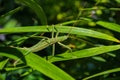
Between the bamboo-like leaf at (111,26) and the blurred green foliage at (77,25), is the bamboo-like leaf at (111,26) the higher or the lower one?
the higher one

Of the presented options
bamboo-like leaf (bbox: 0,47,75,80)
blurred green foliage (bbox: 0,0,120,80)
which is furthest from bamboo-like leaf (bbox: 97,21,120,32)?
bamboo-like leaf (bbox: 0,47,75,80)

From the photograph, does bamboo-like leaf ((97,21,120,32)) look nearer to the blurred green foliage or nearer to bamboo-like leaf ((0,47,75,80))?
the blurred green foliage

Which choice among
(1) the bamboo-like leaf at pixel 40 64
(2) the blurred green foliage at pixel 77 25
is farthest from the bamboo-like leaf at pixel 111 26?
(1) the bamboo-like leaf at pixel 40 64

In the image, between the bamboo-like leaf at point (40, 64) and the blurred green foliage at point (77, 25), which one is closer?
the bamboo-like leaf at point (40, 64)

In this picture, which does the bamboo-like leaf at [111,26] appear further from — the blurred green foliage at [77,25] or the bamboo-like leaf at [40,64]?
the bamboo-like leaf at [40,64]

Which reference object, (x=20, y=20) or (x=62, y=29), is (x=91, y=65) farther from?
(x=20, y=20)

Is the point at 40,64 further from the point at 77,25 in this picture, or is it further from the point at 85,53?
the point at 77,25

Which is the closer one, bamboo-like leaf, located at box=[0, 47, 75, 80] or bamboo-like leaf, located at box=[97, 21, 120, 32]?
bamboo-like leaf, located at box=[0, 47, 75, 80]
